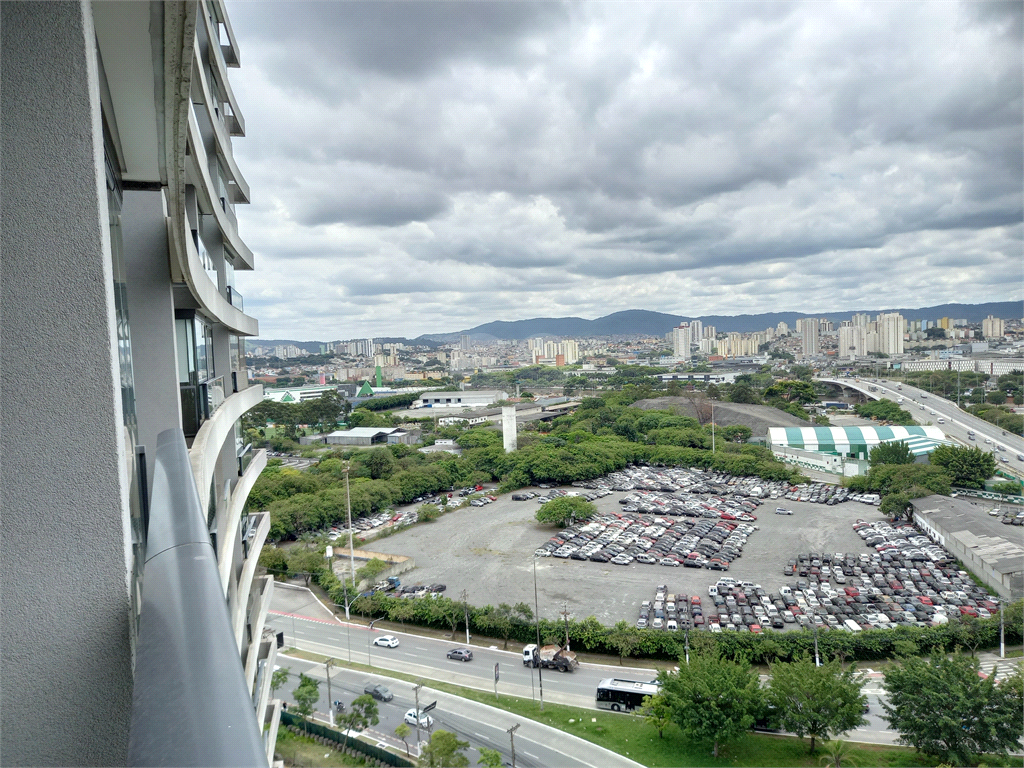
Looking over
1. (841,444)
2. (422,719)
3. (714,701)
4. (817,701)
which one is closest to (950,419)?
(841,444)

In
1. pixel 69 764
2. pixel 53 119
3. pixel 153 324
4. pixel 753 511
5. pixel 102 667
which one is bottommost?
pixel 753 511

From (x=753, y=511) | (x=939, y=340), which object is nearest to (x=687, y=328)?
(x=939, y=340)

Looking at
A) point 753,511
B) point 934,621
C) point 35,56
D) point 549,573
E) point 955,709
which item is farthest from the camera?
point 753,511

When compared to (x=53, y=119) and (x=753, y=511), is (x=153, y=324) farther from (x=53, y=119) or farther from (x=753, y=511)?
(x=753, y=511)

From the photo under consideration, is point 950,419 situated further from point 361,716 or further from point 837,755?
point 361,716

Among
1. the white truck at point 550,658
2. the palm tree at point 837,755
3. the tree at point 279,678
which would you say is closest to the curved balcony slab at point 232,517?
the tree at point 279,678

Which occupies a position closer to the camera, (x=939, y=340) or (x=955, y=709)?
(x=955, y=709)

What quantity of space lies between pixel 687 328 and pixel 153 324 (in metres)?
95.2

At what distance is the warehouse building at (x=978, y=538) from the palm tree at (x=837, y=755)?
5568mm

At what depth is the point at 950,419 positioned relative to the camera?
2505cm

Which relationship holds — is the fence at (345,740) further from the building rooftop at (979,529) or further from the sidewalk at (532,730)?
the building rooftop at (979,529)

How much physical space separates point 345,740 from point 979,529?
12022mm

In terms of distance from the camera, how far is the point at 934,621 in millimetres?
9062

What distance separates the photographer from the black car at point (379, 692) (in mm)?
7914
